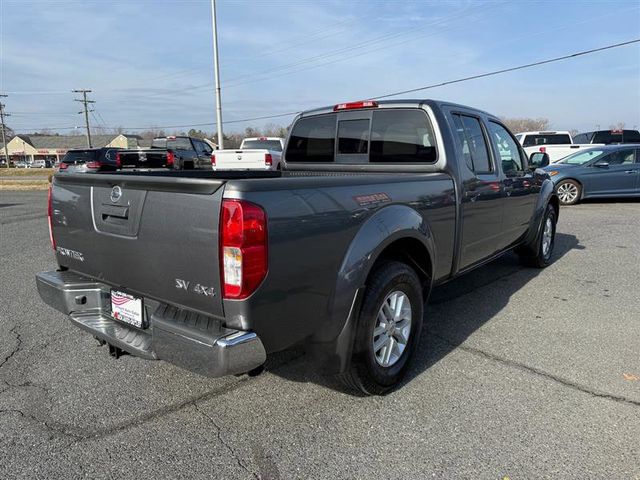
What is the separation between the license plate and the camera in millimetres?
2615

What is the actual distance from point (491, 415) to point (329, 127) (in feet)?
9.67

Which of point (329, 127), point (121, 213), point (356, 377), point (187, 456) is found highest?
point (329, 127)

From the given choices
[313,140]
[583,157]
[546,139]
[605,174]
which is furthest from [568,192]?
[313,140]

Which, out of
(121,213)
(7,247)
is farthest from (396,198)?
(7,247)

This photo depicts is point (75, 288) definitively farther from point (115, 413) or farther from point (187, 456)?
point (187, 456)

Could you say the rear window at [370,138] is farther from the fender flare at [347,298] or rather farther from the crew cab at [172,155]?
the crew cab at [172,155]

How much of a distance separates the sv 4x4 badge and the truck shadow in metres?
1.26

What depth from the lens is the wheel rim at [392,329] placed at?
2988 millimetres

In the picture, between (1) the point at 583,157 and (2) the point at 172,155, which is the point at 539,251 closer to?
(1) the point at 583,157

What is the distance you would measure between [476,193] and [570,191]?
33.7 feet

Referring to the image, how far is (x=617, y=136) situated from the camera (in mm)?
20688

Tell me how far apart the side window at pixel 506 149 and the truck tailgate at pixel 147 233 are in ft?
11.3

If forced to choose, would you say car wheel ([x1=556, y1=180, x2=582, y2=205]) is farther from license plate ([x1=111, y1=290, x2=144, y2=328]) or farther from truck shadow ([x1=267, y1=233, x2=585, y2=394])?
license plate ([x1=111, y1=290, x2=144, y2=328])

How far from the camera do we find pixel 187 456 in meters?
2.43
